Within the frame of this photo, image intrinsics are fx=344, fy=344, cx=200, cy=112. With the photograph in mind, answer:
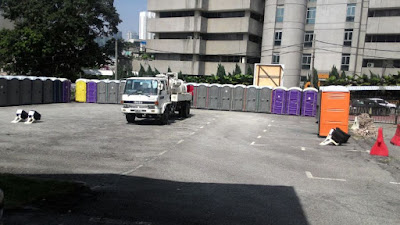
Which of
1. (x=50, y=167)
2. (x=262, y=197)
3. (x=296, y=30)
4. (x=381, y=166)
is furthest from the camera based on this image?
(x=296, y=30)

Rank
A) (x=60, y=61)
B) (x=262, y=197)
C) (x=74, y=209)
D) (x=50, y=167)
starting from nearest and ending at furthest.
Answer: (x=74, y=209)
(x=262, y=197)
(x=50, y=167)
(x=60, y=61)

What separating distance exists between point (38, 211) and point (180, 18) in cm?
5103

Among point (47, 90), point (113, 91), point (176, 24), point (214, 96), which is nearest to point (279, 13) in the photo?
point (176, 24)

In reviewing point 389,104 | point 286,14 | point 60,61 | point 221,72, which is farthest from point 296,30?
A: point 60,61

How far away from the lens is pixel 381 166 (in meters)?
9.90

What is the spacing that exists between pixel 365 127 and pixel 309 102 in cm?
1014

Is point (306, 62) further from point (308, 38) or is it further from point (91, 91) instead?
point (91, 91)

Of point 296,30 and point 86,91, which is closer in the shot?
point 86,91

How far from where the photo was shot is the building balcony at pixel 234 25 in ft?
166

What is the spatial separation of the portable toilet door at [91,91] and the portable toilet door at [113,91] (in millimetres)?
1477

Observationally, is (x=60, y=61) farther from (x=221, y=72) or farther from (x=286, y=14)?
(x=286, y=14)

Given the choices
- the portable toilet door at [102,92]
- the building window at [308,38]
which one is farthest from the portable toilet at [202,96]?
the building window at [308,38]

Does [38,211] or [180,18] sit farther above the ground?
[180,18]

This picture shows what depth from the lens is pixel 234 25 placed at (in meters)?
51.3
